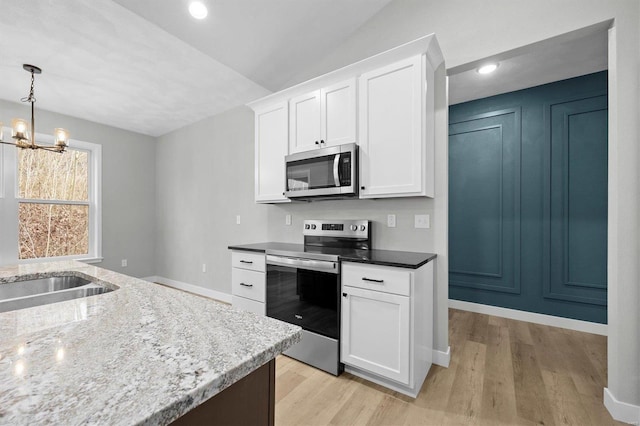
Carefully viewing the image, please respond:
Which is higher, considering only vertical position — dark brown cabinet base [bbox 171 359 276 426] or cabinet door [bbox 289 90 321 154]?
cabinet door [bbox 289 90 321 154]

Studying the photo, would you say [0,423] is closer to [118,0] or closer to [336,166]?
[336,166]

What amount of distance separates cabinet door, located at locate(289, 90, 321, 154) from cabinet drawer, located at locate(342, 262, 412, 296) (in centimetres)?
116

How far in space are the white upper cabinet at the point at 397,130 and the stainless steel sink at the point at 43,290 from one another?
1807 mm

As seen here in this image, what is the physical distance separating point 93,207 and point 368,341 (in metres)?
4.57

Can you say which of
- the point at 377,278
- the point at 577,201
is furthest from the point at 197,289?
the point at 577,201

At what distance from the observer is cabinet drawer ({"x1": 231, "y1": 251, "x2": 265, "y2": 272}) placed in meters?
2.54

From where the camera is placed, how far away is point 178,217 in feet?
15.1

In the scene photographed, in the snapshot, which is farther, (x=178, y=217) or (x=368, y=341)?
(x=178, y=217)

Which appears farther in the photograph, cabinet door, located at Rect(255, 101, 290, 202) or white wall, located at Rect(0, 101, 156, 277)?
white wall, located at Rect(0, 101, 156, 277)

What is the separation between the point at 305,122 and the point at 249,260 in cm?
138

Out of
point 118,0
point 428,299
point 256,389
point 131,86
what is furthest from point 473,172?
point 131,86

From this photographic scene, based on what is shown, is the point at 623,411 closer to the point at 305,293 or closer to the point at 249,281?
the point at 305,293

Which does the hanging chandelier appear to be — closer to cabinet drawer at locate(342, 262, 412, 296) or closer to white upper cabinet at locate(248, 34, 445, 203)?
white upper cabinet at locate(248, 34, 445, 203)

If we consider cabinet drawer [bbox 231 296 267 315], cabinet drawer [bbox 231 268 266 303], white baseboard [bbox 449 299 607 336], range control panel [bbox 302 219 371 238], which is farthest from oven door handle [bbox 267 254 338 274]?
white baseboard [bbox 449 299 607 336]
